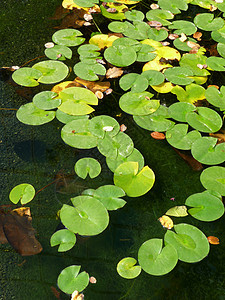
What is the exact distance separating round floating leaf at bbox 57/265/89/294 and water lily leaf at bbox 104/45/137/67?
1.23m

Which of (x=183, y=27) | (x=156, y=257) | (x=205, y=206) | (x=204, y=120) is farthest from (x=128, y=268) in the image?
(x=183, y=27)

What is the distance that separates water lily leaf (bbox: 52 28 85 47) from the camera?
6.97 feet

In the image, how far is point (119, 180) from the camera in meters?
1.50

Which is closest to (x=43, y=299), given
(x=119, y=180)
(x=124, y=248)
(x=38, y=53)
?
(x=124, y=248)

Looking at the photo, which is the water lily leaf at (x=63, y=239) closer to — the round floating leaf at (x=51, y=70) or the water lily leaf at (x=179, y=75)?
the round floating leaf at (x=51, y=70)

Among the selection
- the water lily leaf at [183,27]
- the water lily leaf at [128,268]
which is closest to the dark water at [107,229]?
the water lily leaf at [128,268]

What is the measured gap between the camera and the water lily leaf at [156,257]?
4.19 ft

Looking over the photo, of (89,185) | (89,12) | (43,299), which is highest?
(89,12)

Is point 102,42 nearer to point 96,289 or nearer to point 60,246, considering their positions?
point 60,246

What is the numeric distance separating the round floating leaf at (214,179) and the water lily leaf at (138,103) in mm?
444

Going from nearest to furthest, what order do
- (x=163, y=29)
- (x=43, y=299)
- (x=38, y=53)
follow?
(x=43, y=299) < (x=38, y=53) < (x=163, y=29)

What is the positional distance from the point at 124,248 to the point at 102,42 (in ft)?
4.47

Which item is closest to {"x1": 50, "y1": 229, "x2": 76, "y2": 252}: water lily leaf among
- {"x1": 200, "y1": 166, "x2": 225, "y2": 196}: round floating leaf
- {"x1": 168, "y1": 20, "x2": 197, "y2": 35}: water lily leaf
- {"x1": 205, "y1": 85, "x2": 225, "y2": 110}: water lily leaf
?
{"x1": 200, "y1": 166, "x2": 225, "y2": 196}: round floating leaf

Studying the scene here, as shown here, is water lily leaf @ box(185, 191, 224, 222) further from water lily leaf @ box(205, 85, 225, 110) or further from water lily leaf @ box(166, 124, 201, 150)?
water lily leaf @ box(205, 85, 225, 110)
